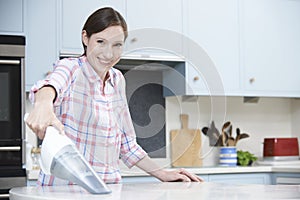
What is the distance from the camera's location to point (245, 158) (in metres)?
4.02

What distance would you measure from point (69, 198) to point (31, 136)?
8.16 feet

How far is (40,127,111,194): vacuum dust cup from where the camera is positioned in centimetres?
130

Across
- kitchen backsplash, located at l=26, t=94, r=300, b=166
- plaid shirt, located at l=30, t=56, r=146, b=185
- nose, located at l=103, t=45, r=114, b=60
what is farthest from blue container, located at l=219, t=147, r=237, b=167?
nose, located at l=103, t=45, r=114, b=60

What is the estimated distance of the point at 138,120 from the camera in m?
1.56

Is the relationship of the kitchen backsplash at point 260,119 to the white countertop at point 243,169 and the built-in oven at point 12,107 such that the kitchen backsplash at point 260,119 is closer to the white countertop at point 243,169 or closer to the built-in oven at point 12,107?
the white countertop at point 243,169

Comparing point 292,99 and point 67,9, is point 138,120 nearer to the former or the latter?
point 67,9

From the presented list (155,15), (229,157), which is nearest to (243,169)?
(229,157)

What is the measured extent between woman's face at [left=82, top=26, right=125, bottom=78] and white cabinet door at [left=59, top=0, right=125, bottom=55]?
197 centimetres

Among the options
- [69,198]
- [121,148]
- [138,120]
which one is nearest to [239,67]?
[121,148]

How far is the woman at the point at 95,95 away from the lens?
1.49 metres

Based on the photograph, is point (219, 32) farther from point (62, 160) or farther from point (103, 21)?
point (62, 160)

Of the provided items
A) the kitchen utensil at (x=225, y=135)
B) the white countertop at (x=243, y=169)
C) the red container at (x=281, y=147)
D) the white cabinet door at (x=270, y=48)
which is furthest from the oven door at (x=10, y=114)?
the red container at (x=281, y=147)

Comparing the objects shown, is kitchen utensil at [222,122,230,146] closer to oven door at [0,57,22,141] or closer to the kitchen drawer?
the kitchen drawer

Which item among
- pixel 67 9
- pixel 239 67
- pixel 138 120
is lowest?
pixel 138 120
